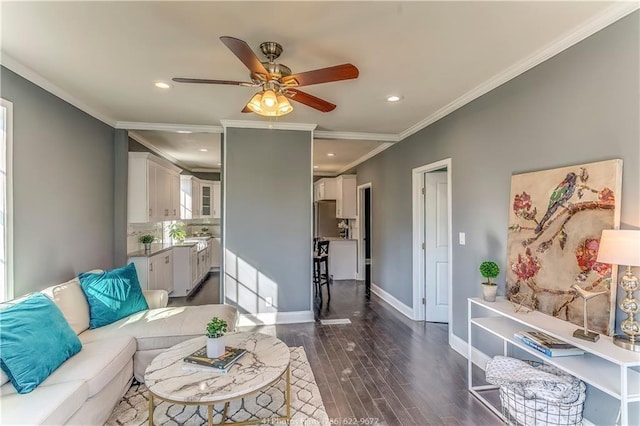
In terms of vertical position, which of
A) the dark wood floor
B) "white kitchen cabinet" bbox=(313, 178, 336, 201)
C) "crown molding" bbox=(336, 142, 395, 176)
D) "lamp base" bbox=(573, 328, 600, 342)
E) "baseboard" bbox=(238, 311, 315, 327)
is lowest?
the dark wood floor

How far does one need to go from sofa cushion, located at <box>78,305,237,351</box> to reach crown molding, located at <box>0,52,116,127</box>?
2233mm

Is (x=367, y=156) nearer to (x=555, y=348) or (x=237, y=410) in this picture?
(x=555, y=348)

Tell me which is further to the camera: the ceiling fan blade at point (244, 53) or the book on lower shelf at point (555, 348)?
the book on lower shelf at point (555, 348)

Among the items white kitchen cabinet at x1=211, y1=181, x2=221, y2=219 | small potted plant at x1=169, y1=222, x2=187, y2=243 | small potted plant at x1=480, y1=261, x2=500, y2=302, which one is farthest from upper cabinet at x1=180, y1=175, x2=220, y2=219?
small potted plant at x1=480, y1=261, x2=500, y2=302

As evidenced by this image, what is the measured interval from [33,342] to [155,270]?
9.69 ft

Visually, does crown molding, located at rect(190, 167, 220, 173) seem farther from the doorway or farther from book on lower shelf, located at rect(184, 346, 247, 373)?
book on lower shelf, located at rect(184, 346, 247, 373)

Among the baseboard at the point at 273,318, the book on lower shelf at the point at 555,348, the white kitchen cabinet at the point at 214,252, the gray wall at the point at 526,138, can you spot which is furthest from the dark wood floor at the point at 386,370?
the white kitchen cabinet at the point at 214,252

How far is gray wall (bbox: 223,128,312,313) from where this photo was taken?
13.6ft

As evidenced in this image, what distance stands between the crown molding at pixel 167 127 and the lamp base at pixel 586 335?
13.8 feet

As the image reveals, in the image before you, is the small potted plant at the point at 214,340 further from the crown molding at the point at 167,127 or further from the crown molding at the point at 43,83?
the crown molding at the point at 167,127

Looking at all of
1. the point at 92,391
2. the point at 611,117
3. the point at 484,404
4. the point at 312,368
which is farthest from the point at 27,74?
the point at 484,404

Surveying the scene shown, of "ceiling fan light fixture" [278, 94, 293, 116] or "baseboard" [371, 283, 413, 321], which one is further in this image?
"baseboard" [371, 283, 413, 321]

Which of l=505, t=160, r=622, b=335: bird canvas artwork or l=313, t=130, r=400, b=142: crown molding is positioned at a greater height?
l=313, t=130, r=400, b=142: crown molding

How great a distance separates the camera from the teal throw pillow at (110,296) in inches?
111
